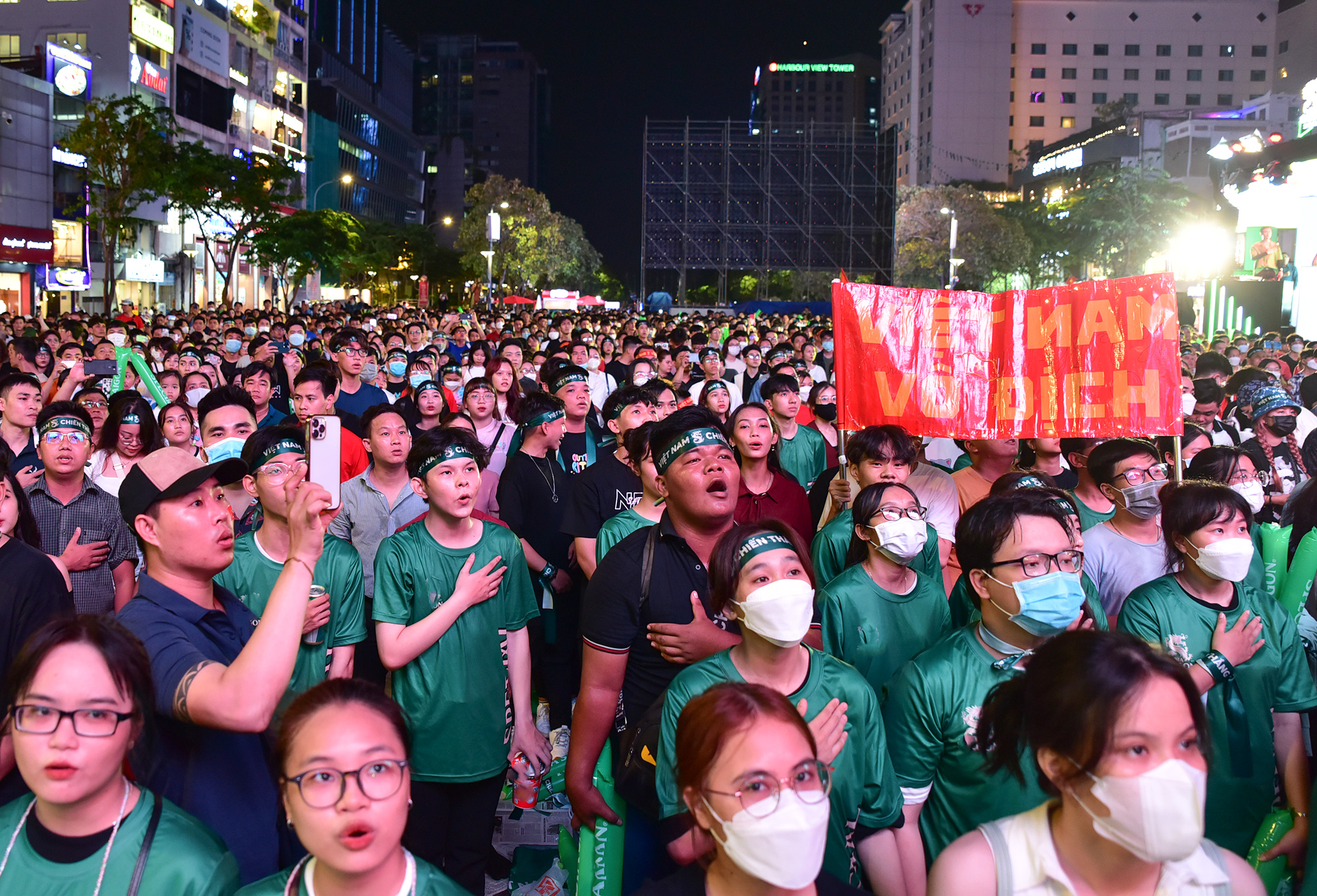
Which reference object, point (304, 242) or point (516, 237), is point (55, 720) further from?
point (516, 237)

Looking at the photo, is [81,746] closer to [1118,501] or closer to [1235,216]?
[1118,501]

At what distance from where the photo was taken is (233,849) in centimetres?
299

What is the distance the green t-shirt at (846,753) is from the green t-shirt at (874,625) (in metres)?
0.94

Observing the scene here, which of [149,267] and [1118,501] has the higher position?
[149,267]

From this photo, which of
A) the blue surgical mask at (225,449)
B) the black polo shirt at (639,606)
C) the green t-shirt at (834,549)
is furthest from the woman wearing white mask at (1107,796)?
the blue surgical mask at (225,449)

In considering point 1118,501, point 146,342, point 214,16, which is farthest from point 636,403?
point 214,16

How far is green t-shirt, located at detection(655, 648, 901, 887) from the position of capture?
313 centimetres

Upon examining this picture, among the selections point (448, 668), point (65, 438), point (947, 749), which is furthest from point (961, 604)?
point (65, 438)

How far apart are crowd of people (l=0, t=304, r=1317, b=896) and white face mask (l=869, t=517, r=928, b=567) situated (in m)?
0.01

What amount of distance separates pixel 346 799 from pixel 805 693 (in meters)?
1.41

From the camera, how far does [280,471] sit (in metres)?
4.73

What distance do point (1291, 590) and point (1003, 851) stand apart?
308cm

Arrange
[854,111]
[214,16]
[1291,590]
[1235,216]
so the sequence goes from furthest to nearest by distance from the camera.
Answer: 1. [854,111]
2. [214,16]
3. [1235,216]
4. [1291,590]

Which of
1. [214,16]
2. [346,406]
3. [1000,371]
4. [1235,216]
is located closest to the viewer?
[1000,371]
